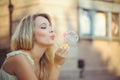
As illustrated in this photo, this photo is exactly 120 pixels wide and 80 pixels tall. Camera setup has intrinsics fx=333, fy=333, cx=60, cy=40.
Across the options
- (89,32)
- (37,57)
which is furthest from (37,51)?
(89,32)

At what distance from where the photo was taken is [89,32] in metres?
4.44

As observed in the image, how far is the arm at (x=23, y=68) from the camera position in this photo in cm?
87

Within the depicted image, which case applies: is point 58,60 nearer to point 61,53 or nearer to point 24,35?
point 61,53

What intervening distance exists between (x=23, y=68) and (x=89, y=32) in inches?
142

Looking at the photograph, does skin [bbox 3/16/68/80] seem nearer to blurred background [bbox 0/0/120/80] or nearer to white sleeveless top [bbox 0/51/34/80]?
white sleeveless top [bbox 0/51/34/80]

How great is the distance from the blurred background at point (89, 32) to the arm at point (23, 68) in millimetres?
2820

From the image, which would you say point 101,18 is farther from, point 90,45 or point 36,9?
point 36,9

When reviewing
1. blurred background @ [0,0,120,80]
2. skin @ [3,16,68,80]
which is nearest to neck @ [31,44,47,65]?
skin @ [3,16,68,80]

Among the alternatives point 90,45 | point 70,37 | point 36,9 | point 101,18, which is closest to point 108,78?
point 90,45

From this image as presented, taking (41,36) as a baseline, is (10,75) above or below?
below

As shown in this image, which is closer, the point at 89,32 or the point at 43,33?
the point at 43,33

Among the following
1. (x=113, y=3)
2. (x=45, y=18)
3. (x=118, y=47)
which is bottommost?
(x=118, y=47)

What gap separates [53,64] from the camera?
981 mm

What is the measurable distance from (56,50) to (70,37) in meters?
0.06
